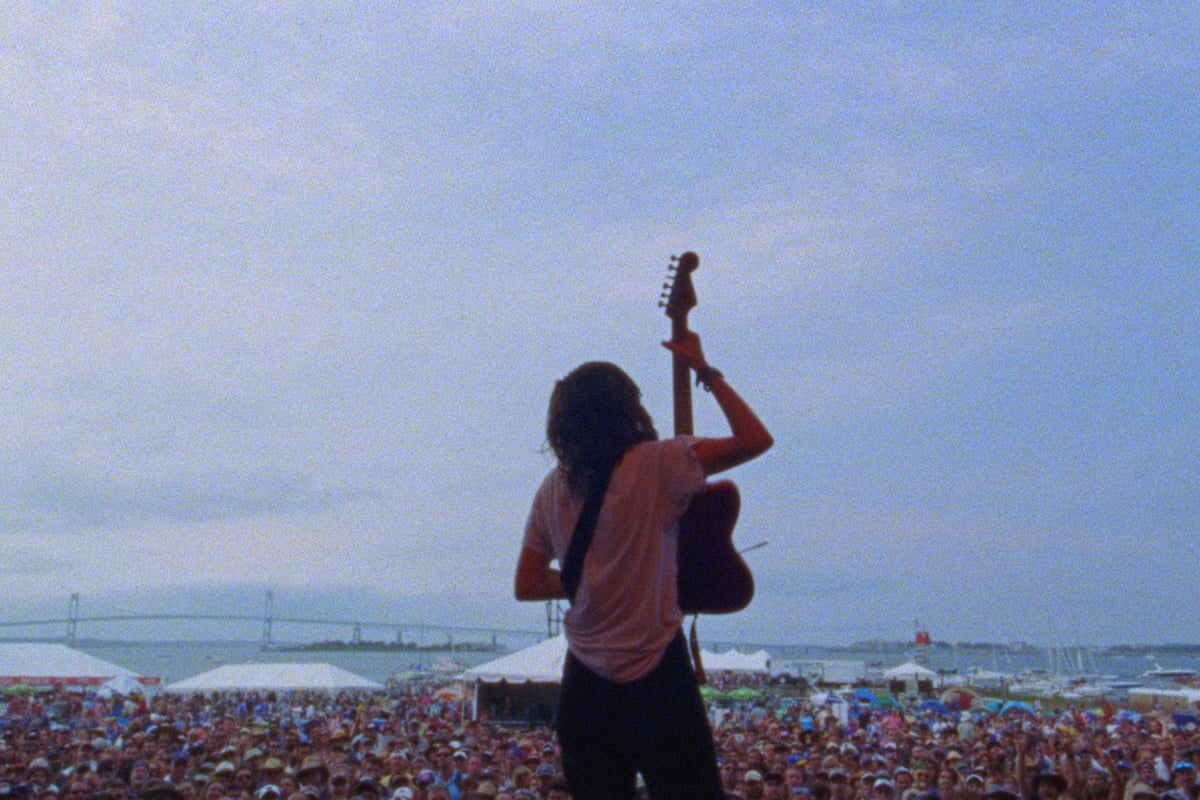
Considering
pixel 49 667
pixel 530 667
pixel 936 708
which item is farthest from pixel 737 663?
pixel 49 667

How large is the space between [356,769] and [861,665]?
40772mm

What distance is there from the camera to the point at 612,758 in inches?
87.7

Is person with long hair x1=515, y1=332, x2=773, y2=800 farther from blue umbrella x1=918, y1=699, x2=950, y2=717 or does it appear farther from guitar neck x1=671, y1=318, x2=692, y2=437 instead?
blue umbrella x1=918, y1=699, x2=950, y2=717

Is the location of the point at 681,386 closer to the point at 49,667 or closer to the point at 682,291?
the point at 682,291

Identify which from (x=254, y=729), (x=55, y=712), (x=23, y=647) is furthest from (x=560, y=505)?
(x=23, y=647)

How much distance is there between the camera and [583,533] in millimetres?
2297

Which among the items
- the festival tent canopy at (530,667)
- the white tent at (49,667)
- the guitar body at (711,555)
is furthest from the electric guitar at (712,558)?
the white tent at (49,667)

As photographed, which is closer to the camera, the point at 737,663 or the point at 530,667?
the point at 530,667

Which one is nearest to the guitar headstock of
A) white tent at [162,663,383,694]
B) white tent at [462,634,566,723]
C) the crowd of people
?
the crowd of people

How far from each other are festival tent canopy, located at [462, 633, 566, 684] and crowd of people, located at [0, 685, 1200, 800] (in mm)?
1705

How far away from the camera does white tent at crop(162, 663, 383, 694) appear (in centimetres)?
2642

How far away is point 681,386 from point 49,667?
28.2 meters

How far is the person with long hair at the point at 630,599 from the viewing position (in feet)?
7.20

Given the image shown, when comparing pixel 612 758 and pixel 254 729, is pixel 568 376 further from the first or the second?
pixel 254 729
